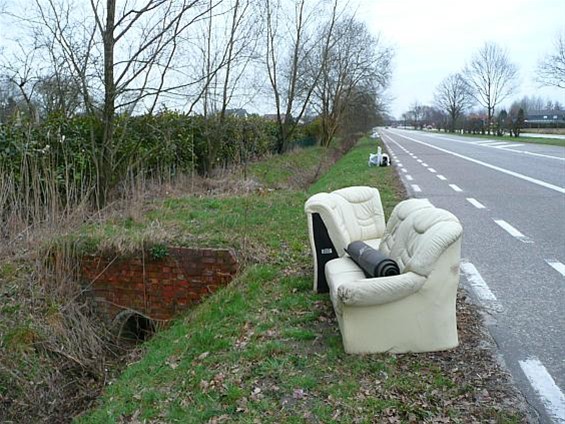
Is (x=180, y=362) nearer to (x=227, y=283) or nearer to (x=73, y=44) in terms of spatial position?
→ (x=227, y=283)

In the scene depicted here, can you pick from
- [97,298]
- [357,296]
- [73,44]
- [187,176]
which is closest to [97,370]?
[97,298]

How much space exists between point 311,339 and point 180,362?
1.25 metres

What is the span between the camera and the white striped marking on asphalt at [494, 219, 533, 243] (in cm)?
738

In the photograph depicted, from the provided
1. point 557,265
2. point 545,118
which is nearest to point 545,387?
point 557,265

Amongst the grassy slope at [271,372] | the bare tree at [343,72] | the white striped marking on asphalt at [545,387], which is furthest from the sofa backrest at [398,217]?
→ the bare tree at [343,72]

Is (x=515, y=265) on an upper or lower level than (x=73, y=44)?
lower

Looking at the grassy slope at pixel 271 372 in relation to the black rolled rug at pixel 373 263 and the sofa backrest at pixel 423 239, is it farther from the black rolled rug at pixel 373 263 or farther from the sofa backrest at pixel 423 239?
the sofa backrest at pixel 423 239

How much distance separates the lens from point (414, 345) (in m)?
4.00

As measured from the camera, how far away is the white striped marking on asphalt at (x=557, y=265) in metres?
5.84

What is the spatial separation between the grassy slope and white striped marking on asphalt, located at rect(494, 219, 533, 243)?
325cm

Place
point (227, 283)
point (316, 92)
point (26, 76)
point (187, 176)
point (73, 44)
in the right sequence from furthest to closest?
point (316, 92)
point (187, 176)
point (26, 76)
point (73, 44)
point (227, 283)

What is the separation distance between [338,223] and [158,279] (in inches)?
118

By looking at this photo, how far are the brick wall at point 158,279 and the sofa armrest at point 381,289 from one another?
3.10m


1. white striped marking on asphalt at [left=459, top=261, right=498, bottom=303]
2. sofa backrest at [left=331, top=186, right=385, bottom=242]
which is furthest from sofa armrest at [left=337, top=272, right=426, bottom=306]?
sofa backrest at [left=331, top=186, right=385, bottom=242]
